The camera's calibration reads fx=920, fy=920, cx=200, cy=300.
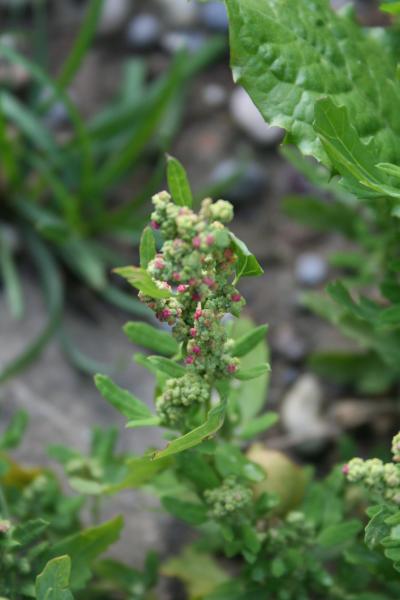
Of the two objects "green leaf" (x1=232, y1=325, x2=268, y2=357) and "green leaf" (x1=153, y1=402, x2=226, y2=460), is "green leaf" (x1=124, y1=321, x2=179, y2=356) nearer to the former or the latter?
"green leaf" (x1=232, y1=325, x2=268, y2=357)

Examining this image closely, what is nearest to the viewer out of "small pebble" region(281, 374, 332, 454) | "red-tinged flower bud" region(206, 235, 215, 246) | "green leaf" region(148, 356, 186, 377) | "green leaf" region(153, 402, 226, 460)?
"red-tinged flower bud" region(206, 235, 215, 246)

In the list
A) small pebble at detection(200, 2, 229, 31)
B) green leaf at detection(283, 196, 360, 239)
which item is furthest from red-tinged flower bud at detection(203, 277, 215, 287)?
small pebble at detection(200, 2, 229, 31)

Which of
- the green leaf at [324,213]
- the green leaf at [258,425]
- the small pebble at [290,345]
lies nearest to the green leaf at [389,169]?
the green leaf at [258,425]

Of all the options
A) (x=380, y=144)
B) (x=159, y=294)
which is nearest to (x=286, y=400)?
(x=380, y=144)

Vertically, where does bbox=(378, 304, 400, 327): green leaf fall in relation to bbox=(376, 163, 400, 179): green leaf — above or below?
below

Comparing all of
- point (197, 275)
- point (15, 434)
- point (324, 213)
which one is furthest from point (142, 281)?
point (324, 213)
